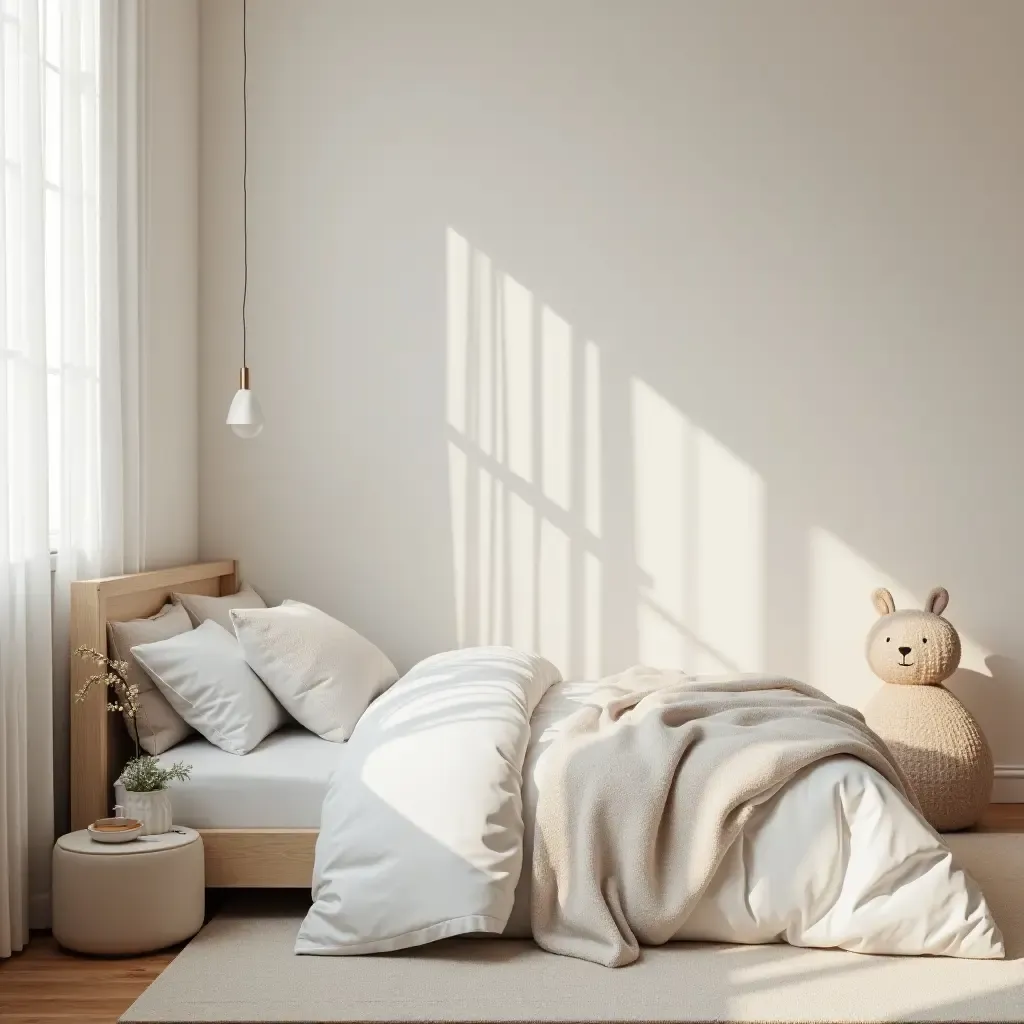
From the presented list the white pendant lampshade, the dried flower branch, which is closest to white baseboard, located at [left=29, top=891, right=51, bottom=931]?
the dried flower branch

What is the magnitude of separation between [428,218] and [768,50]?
1.43 meters

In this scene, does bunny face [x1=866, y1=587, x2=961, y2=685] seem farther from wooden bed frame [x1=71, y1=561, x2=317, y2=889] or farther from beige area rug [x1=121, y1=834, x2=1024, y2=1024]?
wooden bed frame [x1=71, y1=561, x2=317, y2=889]

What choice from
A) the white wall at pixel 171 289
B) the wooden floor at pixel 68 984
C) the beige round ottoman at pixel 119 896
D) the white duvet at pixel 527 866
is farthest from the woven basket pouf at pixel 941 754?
the white wall at pixel 171 289

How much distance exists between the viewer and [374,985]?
2.55 metres

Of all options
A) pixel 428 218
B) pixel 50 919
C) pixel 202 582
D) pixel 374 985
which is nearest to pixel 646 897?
pixel 374 985

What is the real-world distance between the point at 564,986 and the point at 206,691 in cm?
128

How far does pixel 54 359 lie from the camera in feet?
10.8

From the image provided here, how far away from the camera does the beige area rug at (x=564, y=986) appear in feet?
7.94

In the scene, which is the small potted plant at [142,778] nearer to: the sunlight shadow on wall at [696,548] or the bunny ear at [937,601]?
the sunlight shadow on wall at [696,548]

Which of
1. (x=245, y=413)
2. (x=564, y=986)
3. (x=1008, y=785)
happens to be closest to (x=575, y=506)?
(x=245, y=413)

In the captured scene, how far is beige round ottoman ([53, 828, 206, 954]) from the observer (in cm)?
275

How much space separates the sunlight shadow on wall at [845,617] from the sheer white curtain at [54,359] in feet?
8.08

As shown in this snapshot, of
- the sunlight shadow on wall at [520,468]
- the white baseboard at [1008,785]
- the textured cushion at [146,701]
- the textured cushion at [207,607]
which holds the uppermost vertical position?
the sunlight shadow on wall at [520,468]

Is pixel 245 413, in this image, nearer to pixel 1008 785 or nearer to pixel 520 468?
pixel 520 468
